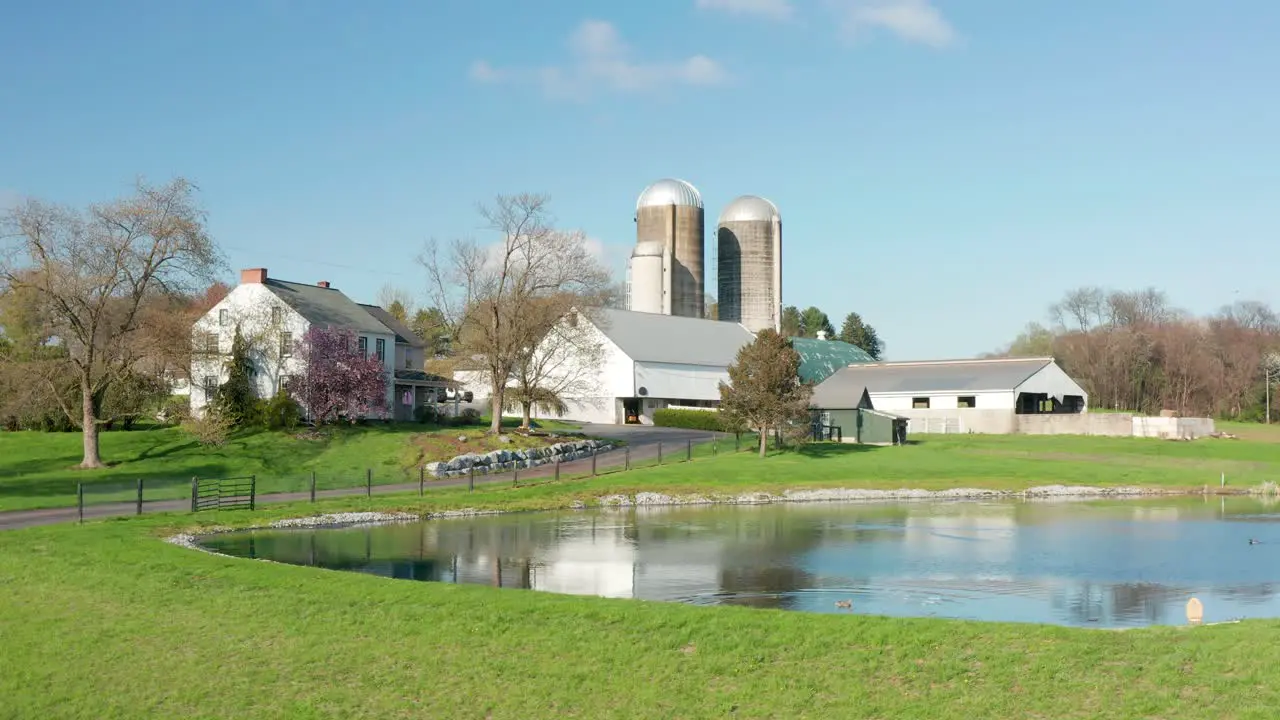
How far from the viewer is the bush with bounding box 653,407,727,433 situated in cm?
7588

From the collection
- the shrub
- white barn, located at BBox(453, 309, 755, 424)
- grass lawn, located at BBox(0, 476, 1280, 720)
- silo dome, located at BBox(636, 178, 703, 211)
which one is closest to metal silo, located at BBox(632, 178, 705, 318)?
silo dome, located at BBox(636, 178, 703, 211)

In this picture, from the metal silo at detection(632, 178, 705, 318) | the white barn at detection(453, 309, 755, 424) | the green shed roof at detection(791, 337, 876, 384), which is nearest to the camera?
the white barn at detection(453, 309, 755, 424)

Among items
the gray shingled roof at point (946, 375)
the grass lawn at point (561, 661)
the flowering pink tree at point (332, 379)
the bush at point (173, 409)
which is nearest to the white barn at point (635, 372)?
the gray shingled roof at point (946, 375)

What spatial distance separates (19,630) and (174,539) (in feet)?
42.1

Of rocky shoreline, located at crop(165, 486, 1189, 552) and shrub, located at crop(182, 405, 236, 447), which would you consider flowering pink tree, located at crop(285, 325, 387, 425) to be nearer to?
shrub, located at crop(182, 405, 236, 447)

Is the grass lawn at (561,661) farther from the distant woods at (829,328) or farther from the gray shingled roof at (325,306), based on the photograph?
the distant woods at (829,328)

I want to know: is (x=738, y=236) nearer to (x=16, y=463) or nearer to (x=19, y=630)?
(x=16, y=463)

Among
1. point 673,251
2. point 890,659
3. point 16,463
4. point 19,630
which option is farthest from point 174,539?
point 673,251

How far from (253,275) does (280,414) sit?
422 inches

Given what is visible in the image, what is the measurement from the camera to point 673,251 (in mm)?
106562

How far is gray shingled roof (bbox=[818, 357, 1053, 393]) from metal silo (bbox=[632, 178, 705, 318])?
61.1 ft

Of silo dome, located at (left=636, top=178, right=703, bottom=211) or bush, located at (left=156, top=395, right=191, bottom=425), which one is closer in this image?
bush, located at (left=156, top=395, right=191, bottom=425)

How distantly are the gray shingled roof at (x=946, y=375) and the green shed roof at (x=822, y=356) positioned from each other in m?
6.84

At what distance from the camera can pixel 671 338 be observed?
9000 cm
